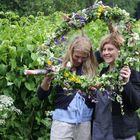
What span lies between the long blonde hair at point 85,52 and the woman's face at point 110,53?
167 millimetres

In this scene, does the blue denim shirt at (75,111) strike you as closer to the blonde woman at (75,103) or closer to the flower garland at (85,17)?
the blonde woman at (75,103)

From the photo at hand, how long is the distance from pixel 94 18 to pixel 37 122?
3.74 ft

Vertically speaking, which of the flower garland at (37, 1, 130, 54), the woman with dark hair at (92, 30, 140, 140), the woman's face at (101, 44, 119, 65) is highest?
the flower garland at (37, 1, 130, 54)

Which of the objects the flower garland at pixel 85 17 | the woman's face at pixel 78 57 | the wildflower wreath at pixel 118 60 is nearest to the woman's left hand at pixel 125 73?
the wildflower wreath at pixel 118 60

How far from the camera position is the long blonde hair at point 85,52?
421 centimetres

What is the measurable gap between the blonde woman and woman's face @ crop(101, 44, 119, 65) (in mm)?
170

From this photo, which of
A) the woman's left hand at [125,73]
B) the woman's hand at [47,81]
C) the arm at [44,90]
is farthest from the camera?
the arm at [44,90]

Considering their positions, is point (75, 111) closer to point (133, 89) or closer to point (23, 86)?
point (133, 89)

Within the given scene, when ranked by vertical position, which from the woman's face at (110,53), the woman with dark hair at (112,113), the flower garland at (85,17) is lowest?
the woman with dark hair at (112,113)

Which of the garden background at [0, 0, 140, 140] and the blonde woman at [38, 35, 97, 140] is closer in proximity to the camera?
the blonde woman at [38, 35, 97, 140]

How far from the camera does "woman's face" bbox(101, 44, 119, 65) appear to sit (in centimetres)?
412

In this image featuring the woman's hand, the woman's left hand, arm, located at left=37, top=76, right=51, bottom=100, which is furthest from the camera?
arm, located at left=37, top=76, right=51, bottom=100

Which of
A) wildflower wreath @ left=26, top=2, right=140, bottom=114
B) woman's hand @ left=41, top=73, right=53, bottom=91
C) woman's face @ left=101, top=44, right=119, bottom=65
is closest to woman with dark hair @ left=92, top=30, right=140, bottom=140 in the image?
woman's face @ left=101, top=44, right=119, bottom=65

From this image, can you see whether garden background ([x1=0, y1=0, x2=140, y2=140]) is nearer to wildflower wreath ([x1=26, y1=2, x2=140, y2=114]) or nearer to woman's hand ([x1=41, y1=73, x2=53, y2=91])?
wildflower wreath ([x1=26, y1=2, x2=140, y2=114])
